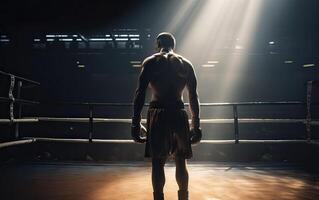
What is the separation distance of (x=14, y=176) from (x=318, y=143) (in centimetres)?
413

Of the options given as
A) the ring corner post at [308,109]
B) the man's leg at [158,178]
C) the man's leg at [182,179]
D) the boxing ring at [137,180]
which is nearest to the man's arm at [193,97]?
the man's leg at [182,179]

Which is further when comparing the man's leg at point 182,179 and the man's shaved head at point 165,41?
the man's shaved head at point 165,41

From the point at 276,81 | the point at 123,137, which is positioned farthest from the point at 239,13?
the point at 276,81

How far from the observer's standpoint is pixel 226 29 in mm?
10758

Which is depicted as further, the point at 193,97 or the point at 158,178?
the point at 193,97

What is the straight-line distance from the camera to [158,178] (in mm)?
1860

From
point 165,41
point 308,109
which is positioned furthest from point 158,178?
point 308,109

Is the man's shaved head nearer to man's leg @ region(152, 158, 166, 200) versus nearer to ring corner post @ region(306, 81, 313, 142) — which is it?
man's leg @ region(152, 158, 166, 200)

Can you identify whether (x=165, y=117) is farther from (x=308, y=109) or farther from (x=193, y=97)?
(x=308, y=109)

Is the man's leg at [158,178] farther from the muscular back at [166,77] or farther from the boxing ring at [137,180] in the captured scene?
the boxing ring at [137,180]

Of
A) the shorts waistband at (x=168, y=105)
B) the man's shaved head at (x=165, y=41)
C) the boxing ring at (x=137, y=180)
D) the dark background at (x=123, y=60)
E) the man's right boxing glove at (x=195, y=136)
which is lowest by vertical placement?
the boxing ring at (x=137, y=180)

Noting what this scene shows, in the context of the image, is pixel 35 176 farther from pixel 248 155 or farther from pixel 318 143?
pixel 248 155

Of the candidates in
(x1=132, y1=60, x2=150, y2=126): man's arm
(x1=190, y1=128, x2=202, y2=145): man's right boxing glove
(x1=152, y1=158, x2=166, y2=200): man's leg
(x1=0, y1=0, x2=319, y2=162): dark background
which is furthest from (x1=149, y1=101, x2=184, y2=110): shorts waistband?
(x1=0, y1=0, x2=319, y2=162): dark background

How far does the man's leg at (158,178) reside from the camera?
72.3 inches
